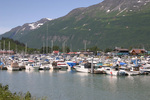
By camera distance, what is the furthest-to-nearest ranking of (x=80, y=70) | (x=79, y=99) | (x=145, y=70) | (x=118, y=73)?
(x=80, y=70) < (x=145, y=70) < (x=118, y=73) < (x=79, y=99)

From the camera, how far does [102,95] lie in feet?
154

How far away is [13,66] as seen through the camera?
90.9 m

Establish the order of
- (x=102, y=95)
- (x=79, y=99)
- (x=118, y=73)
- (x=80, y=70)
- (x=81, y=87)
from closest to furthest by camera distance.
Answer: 1. (x=79, y=99)
2. (x=102, y=95)
3. (x=81, y=87)
4. (x=118, y=73)
5. (x=80, y=70)

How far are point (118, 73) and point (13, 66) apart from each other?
3758 centimetres

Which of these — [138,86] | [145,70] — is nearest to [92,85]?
[138,86]

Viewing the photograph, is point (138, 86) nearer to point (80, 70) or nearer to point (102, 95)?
point (102, 95)

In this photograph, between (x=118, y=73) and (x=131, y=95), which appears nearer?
(x=131, y=95)

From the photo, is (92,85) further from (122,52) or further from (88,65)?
(122,52)

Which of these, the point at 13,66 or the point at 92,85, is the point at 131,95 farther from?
the point at 13,66

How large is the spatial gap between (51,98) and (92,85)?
16741mm

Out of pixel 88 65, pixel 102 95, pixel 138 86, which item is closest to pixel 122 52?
pixel 88 65

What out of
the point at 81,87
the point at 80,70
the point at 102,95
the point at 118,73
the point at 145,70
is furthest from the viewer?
the point at 80,70

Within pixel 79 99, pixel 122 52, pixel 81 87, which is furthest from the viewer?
pixel 122 52

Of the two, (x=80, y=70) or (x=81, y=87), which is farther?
(x=80, y=70)
